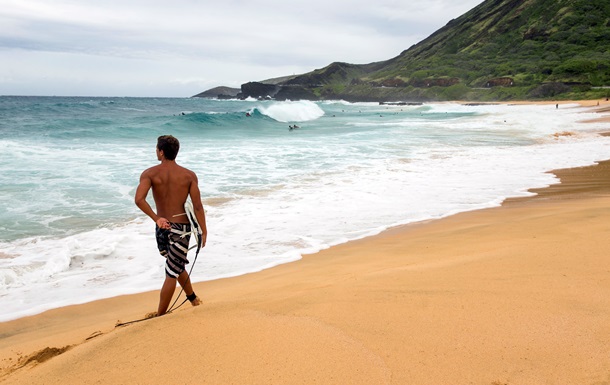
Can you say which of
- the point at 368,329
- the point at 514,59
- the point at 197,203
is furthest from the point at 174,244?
the point at 514,59

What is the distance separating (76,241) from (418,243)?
5.36 metres

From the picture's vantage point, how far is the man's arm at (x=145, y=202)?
3748 millimetres

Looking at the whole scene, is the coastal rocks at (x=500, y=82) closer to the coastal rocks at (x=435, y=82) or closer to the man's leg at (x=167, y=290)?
the coastal rocks at (x=435, y=82)

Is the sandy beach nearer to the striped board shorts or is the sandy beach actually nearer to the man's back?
the striped board shorts

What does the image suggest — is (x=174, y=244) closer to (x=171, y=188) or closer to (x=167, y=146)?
(x=171, y=188)

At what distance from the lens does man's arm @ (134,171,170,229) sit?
12.3 ft

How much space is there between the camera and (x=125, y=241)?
7.37 metres

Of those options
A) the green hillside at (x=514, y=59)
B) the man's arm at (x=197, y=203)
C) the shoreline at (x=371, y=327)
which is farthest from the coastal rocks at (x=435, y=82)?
the man's arm at (x=197, y=203)

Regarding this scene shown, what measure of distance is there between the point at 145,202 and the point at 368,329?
2.11 metres

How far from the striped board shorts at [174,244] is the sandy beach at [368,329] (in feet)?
1.32

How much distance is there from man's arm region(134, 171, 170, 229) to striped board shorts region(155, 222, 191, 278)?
13 cm

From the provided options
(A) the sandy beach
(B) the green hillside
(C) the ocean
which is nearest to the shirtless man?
(A) the sandy beach

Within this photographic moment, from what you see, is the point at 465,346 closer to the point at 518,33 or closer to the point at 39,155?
the point at 39,155

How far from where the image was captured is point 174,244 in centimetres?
402
